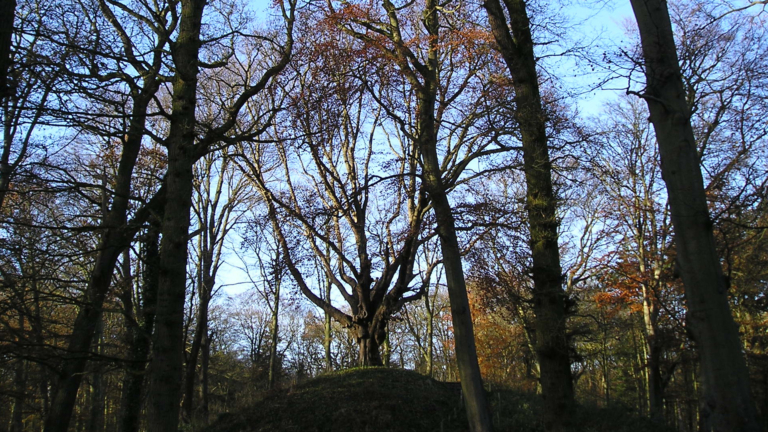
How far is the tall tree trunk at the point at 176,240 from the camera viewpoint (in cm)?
499

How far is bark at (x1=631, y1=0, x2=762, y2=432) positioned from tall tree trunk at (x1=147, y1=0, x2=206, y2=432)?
4.71 metres

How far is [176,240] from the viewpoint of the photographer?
5449 millimetres

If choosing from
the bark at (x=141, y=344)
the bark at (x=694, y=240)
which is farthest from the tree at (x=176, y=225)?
the bark at (x=694, y=240)

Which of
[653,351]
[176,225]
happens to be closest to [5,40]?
[176,225]

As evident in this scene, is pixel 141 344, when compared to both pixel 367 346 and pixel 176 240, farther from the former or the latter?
pixel 367 346

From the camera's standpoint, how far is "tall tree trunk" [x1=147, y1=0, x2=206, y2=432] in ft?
16.4

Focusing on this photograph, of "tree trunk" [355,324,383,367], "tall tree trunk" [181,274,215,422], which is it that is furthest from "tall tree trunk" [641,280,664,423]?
"tall tree trunk" [181,274,215,422]

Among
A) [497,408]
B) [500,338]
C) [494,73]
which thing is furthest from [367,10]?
[500,338]

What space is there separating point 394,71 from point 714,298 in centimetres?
652

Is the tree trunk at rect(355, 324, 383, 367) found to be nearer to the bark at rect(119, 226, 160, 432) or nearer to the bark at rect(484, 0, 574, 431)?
the bark at rect(119, 226, 160, 432)

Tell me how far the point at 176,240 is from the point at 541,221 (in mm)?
4765

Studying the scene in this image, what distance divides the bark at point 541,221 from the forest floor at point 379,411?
3.56 metres

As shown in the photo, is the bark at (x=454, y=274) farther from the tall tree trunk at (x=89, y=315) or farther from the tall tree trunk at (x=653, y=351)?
the tall tree trunk at (x=653, y=351)

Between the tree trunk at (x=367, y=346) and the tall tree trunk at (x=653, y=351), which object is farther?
the tall tree trunk at (x=653, y=351)
